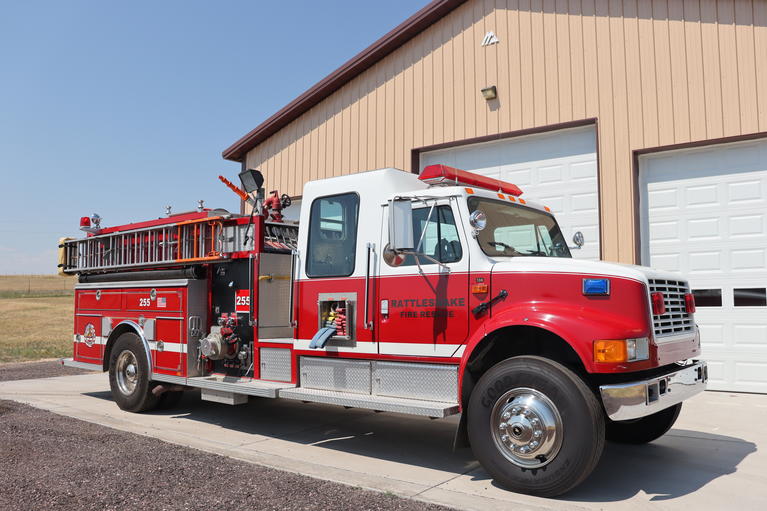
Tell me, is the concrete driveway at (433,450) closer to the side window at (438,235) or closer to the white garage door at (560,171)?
the side window at (438,235)

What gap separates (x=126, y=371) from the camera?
8234 millimetres

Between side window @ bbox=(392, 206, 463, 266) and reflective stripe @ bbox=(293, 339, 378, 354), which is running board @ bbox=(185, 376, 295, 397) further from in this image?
side window @ bbox=(392, 206, 463, 266)

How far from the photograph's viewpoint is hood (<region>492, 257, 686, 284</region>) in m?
4.68

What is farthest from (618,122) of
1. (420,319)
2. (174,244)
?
(174,244)

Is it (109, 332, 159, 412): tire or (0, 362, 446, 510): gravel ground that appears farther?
(109, 332, 159, 412): tire

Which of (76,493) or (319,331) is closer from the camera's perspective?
(76,493)

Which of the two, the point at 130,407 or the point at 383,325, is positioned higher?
the point at 383,325

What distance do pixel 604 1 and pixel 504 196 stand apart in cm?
582

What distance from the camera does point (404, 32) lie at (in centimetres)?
1212

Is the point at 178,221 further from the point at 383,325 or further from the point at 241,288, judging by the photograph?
the point at 383,325

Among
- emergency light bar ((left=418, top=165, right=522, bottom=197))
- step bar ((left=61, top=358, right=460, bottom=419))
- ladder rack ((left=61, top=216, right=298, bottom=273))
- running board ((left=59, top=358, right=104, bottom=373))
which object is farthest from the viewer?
running board ((left=59, top=358, right=104, bottom=373))

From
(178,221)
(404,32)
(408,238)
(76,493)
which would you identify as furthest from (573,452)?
(404,32)

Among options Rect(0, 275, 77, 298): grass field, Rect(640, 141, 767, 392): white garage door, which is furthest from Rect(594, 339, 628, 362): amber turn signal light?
Rect(0, 275, 77, 298): grass field

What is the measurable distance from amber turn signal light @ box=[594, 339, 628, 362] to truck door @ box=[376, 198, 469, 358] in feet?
3.69
